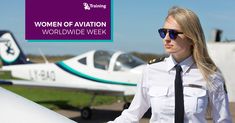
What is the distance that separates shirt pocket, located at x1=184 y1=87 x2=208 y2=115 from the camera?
7.16ft

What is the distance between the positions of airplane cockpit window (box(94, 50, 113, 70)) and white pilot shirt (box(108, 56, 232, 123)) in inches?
357

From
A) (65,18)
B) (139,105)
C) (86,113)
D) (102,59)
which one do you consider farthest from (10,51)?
(139,105)

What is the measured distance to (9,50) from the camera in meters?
17.9

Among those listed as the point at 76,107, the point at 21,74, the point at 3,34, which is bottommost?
the point at 76,107

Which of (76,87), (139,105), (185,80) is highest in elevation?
(185,80)

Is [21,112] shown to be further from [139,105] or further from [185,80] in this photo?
[185,80]

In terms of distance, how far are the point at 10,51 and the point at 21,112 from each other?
1650cm

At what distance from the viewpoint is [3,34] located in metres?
18.0

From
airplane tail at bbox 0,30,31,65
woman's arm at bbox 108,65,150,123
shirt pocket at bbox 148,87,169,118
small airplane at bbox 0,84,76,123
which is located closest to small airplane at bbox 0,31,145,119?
airplane tail at bbox 0,30,31,65

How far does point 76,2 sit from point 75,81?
12.6 feet

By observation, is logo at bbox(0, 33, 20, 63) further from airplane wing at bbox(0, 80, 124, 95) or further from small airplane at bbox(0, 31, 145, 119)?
airplane wing at bbox(0, 80, 124, 95)

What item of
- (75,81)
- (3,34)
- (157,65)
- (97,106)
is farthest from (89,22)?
(3,34)

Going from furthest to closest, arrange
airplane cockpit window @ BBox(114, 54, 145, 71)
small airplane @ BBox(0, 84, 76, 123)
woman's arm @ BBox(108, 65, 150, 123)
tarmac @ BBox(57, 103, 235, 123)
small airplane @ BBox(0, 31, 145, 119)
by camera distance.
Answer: airplane cockpit window @ BBox(114, 54, 145, 71), small airplane @ BBox(0, 31, 145, 119), tarmac @ BBox(57, 103, 235, 123), woman's arm @ BBox(108, 65, 150, 123), small airplane @ BBox(0, 84, 76, 123)

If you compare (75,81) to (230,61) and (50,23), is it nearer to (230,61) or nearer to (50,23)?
(50,23)
